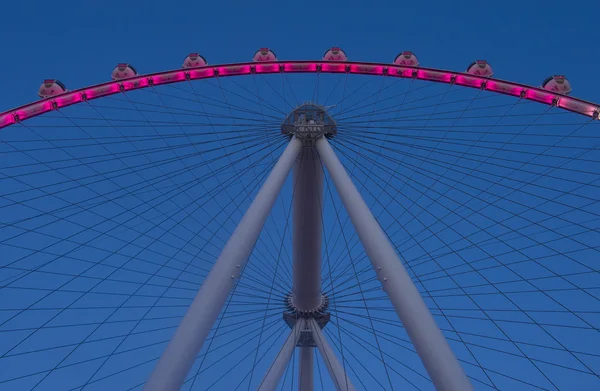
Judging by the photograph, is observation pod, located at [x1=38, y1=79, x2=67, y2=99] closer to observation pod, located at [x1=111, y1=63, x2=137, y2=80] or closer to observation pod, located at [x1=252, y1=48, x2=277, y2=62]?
observation pod, located at [x1=111, y1=63, x2=137, y2=80]

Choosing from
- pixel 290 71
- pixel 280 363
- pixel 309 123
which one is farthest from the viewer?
pixel 290 71

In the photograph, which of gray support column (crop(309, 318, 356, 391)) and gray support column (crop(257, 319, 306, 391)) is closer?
gray support column (crop(309, 318, 356, 391))

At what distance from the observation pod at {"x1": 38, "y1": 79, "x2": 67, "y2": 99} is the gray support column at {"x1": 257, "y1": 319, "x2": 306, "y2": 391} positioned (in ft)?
35.7

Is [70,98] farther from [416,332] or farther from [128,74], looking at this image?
[416,332]

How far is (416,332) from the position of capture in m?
9.09

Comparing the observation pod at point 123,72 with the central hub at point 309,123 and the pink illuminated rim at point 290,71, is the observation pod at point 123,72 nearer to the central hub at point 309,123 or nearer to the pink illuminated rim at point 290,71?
the pink illuminated rim at point 290,71

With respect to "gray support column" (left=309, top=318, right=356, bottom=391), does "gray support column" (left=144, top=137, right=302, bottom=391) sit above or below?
below

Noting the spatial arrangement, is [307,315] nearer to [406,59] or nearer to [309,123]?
[309,123]

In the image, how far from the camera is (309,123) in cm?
1602

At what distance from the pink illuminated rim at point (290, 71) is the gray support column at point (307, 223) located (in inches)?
182

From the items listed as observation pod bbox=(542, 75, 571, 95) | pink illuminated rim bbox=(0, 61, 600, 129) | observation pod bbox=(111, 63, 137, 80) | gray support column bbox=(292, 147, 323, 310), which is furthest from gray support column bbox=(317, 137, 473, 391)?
observation pod bbox=(111, 63, 137, 80)

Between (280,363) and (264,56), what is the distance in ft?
34.6

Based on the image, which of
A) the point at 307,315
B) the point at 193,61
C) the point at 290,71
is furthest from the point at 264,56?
the point at 307,315

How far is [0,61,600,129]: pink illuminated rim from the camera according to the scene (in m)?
15.9
